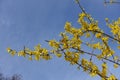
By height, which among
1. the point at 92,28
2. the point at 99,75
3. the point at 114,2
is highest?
the point at 114,2

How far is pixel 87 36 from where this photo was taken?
5.89m

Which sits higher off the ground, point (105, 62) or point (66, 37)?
point (66, 37)

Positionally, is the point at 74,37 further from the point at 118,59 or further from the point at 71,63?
the point at 118,59

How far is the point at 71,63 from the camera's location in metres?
5.70

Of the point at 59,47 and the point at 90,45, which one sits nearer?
the point at 59,47

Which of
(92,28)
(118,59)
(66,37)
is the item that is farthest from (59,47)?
(118,59)

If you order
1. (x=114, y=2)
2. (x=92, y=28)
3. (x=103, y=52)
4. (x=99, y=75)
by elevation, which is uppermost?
(x=114, y=2)

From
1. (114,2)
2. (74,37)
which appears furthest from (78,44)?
(114,2)

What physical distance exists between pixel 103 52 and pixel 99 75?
1.59 feet

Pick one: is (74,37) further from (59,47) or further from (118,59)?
(118,59)

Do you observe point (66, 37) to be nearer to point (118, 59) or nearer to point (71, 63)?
point (71, 63)

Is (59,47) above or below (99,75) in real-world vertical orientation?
above

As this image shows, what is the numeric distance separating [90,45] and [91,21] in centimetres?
44

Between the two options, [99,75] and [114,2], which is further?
[114,2]
